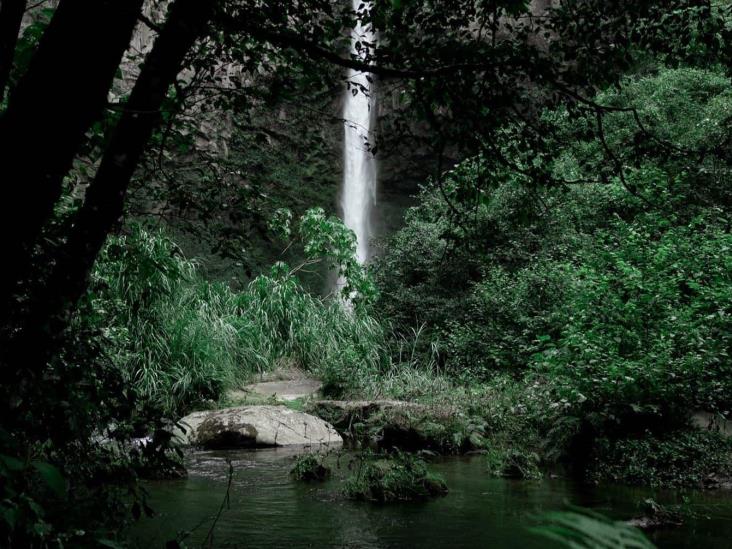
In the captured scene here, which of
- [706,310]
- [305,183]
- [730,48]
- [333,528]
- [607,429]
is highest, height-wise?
[305,183]

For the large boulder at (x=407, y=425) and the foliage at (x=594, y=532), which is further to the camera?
the large boulder at (x=407, y=425)

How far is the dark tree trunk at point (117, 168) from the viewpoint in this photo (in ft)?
10.00

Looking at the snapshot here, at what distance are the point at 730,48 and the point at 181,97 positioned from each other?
121 inches

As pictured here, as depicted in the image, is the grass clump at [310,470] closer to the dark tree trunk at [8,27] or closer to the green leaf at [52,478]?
the dark tree trunk at [8,27]

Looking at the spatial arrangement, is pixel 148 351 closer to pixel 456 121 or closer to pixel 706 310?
pixel 706 310

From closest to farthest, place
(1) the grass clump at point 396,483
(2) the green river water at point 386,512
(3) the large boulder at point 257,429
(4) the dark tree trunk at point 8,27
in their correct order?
(4) the dark tree trunk at point 8,27 < (2) the green river water at point 386,512 < (1) the grass clump at point 396,483 < (3) the large boulder at point 257,429

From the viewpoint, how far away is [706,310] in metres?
A: 9.62

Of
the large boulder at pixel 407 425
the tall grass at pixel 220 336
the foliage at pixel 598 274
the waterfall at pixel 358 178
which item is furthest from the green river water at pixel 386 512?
the waterfall at pixel 358 178

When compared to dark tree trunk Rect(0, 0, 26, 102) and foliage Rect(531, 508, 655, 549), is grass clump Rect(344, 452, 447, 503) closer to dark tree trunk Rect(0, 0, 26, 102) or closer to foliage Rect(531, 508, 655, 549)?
dark tree trunk Rect(0, 0, 26, 102)

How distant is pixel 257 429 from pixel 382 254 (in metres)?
11.2

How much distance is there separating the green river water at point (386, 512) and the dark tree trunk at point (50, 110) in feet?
9.46

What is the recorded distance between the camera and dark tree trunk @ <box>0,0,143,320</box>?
7.40 feet

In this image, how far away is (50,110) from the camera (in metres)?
2.27

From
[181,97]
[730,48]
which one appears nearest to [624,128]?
[730,48]
